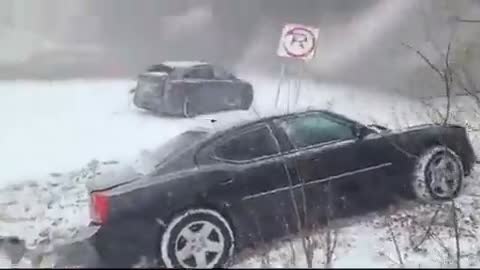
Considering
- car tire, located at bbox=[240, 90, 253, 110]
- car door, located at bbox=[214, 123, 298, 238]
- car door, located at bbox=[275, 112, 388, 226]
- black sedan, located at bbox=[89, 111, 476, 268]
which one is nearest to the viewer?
black sedan, located at bbox=[89, 111, 476, 268]

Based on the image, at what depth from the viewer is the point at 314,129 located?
4.08m

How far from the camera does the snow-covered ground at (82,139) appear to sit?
3.97m

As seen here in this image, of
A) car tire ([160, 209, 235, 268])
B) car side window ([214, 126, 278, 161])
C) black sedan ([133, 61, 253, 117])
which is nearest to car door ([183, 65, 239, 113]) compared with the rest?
black sedan ([133, 61, 253, 117])

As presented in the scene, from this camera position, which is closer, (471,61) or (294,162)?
(294,162)

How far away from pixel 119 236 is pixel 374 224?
1.39 meters

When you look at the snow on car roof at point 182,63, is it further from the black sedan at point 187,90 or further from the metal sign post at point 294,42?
the metal sign post at point 294,42

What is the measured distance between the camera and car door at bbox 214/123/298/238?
12.5 ft

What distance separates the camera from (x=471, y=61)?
436 cm

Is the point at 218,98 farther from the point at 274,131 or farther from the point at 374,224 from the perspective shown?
the point at 374,224

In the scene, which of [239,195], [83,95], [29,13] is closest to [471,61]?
[239,195]

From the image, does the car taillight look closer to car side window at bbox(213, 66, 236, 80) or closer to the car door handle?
the car door handle

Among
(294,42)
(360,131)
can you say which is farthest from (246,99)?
(360,131)

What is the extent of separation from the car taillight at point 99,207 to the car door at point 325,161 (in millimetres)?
955

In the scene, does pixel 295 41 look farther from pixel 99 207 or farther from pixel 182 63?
pixel 99 207
